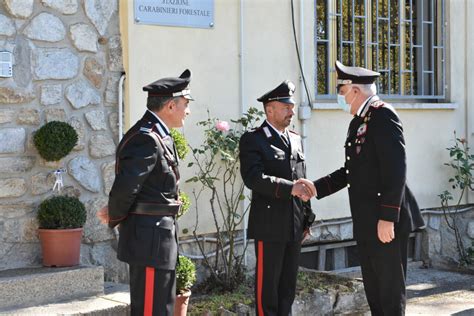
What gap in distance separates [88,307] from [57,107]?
5.16ft

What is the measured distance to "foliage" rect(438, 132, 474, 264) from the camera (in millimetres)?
8727

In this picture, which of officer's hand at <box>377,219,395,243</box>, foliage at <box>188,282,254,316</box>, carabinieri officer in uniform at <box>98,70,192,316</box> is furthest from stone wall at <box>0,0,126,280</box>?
officer's hand at <box>377,219,395,243</box>

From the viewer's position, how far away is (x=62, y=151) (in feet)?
19.5

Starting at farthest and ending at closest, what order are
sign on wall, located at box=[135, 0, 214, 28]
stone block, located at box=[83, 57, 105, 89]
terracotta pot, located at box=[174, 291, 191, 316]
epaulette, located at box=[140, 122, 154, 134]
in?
sign on wall, located at box=[135, 0, 214, 28], stone block, located at box=[83, 57, 105, 89], terracotta pot, located at box=[174, 291, 191, 316], epaulette, located at box=[140, 122, 154, 134]

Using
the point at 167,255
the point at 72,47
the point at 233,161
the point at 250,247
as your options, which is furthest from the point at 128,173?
the point at 250,247

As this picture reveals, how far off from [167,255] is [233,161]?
2483 millimetres

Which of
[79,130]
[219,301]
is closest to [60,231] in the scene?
[79,130]

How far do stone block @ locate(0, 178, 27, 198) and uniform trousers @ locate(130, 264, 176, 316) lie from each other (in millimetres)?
1707

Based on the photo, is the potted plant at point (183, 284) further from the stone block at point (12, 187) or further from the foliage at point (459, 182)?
the foliage at point (459, 182)

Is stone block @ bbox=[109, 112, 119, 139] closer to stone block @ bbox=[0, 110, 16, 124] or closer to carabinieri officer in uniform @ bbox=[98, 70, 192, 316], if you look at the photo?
stone block @ bbox=[0, 110, 16, 124]

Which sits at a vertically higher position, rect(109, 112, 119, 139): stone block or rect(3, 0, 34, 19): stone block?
A: rect(3, 0, 34, 19): stone block

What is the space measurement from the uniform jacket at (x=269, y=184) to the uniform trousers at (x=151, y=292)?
1245 mm

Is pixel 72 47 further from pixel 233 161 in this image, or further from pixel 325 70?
pixel 325 70

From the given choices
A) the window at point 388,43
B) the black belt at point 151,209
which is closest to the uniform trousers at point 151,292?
the black belt at point 151,209
